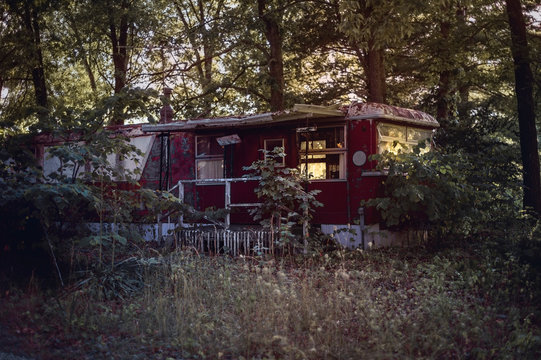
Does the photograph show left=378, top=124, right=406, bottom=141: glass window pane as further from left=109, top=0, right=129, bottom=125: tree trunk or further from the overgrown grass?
left=109, top=0, right=129, bottom=125: tree trunk

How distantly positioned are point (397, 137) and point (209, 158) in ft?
15.0

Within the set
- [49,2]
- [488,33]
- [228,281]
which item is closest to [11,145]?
[228,281]

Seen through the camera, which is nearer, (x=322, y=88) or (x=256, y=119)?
(x=256, y=119)


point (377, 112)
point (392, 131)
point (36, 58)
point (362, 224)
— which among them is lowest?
point (362, 224)

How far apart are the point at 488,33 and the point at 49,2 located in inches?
593

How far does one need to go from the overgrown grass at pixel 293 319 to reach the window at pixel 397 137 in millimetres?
4201

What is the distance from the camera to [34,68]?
20844mm

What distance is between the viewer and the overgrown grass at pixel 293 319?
523cm

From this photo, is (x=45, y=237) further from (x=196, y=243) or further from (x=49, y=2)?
(x=49, y=2)

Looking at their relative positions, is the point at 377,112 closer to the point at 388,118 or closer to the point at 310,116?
the point at 388,118

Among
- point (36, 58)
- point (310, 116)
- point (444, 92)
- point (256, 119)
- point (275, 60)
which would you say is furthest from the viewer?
point (36, 58)

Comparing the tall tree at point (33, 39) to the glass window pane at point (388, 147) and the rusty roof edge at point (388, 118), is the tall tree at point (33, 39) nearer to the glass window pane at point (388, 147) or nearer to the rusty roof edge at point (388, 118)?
the rusty roof edge at point (388, 118)

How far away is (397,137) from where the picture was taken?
12.4m

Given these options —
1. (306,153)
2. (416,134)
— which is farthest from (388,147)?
(306,153)
